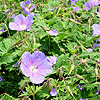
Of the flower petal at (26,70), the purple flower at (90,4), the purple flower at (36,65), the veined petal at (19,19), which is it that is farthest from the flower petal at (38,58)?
the purple flower at (90,4)

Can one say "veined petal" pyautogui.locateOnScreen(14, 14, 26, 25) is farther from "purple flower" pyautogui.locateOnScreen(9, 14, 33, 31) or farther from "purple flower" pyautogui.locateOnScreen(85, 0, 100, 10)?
"purple flower" pyautogui.locateOnScreen(85, 0, 100, 10)

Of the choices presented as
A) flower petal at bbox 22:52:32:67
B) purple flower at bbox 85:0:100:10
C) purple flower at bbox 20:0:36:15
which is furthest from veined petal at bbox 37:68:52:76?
purple flower at bbox 85:0:100:10

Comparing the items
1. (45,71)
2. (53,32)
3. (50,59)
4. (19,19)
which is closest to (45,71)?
(45,71)

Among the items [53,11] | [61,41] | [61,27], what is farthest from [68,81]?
[53,11]

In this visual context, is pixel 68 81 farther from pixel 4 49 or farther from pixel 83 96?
pixel 4 49

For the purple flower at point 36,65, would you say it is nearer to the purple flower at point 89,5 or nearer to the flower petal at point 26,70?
the flower petal at point 26,70

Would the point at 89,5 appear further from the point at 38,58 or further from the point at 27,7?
the point at 38,58

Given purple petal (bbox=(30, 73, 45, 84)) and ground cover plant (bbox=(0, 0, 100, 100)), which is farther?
ground cover plant (bbox=(0, 0, 100, 100))

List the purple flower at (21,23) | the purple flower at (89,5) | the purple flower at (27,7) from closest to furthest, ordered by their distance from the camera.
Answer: the purple flower at (21,23), the purple flower at (27,7), the purple flower at (89,5)
